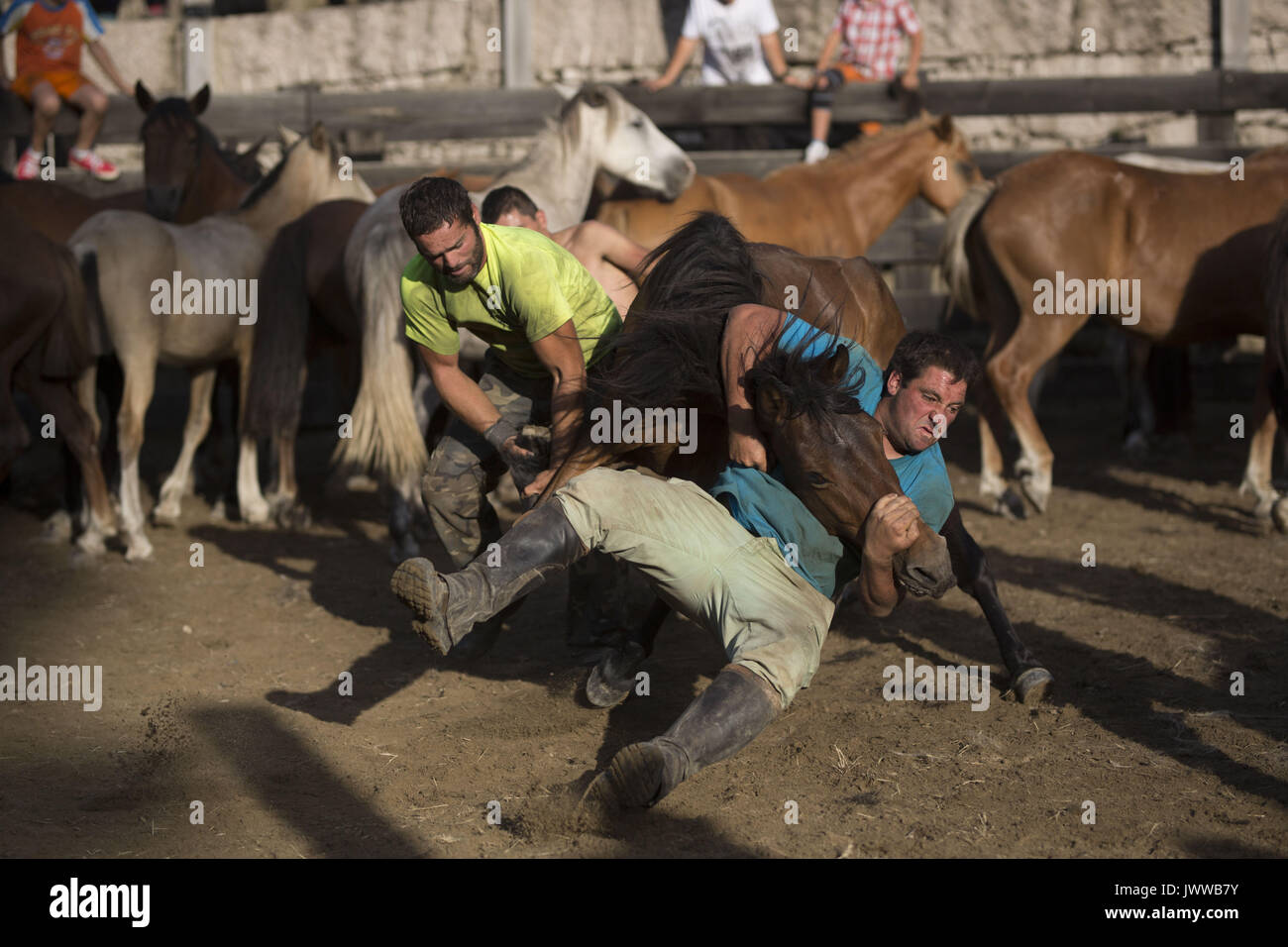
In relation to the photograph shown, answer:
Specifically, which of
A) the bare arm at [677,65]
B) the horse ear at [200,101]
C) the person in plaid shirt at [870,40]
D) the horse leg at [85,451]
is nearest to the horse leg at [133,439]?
the horse leg at [85,451]

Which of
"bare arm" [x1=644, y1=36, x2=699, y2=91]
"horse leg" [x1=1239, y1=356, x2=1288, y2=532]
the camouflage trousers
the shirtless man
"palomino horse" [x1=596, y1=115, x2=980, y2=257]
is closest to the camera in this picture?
the camouflage trousers

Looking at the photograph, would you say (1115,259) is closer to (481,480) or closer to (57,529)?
(481,480)

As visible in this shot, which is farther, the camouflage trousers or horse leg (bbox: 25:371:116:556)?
horse leg (bbox: 25:371:116:556)

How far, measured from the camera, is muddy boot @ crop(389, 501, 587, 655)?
10.3ft

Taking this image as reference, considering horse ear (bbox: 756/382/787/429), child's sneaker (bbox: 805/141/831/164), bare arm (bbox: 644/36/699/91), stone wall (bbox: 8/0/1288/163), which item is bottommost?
horse ear (bbox: 756/382/787/429)

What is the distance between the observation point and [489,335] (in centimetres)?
442

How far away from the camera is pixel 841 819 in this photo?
3.33m

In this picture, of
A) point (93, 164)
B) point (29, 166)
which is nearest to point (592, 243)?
point (93, 164)

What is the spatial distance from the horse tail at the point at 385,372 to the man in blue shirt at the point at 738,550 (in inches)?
110

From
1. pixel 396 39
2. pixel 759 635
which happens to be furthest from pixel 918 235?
pixel 759 635

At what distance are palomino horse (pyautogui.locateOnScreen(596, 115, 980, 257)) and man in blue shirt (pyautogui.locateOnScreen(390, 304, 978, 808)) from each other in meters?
4.09

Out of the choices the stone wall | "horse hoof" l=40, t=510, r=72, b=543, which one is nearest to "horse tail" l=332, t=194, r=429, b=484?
"horse hoof" l=40, t=510, r=72, b=543

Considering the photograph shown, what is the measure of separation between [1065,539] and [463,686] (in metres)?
3.50

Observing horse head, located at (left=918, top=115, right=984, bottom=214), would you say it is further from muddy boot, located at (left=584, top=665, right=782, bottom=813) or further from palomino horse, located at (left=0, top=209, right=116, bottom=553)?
muddy boot, located at (left=584, top=665, right=782, bottom=813)
